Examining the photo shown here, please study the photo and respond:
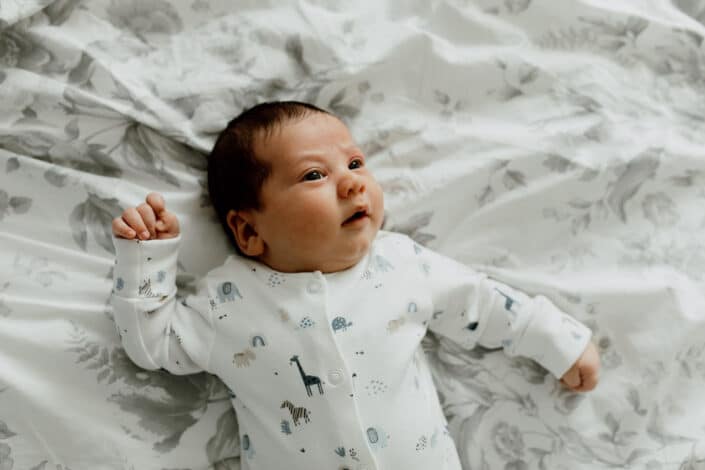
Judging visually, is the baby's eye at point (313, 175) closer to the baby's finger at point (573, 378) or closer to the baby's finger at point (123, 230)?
the baby's finger at point (123, 230)

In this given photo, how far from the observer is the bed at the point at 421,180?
1.11 m

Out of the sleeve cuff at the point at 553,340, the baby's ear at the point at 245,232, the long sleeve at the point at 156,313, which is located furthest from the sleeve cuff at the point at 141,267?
the sleeve cuff at the point at 553,340

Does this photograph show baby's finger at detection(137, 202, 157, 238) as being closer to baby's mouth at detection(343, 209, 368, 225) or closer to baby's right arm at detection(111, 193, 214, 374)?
baby's right arm at detection(111, 193, 214, 374)

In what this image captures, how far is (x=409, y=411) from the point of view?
1.08 m

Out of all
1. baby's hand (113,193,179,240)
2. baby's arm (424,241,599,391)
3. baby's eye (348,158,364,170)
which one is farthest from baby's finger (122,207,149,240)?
baby's arm (424,241,599,391)

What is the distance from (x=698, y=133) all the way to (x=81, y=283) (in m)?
1.04

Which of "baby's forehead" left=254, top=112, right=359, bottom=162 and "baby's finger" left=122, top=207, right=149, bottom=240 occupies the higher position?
"baby's forehead" left=254, top=112, right=359, bottom=162

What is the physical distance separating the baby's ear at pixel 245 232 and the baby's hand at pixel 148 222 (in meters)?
0.09

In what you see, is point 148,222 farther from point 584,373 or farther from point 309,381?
point 584,373

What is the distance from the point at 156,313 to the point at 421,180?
481 millimetres

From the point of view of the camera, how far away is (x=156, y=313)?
3.57 ft

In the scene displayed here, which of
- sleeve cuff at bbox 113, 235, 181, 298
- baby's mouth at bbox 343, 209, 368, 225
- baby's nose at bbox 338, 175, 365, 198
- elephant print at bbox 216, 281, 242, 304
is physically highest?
baby's nose at bbox 338, 175, 365, 198

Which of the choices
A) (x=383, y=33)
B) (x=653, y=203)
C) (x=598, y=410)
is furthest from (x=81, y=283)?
(x=653, y=203)

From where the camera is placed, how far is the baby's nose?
1085 mm
